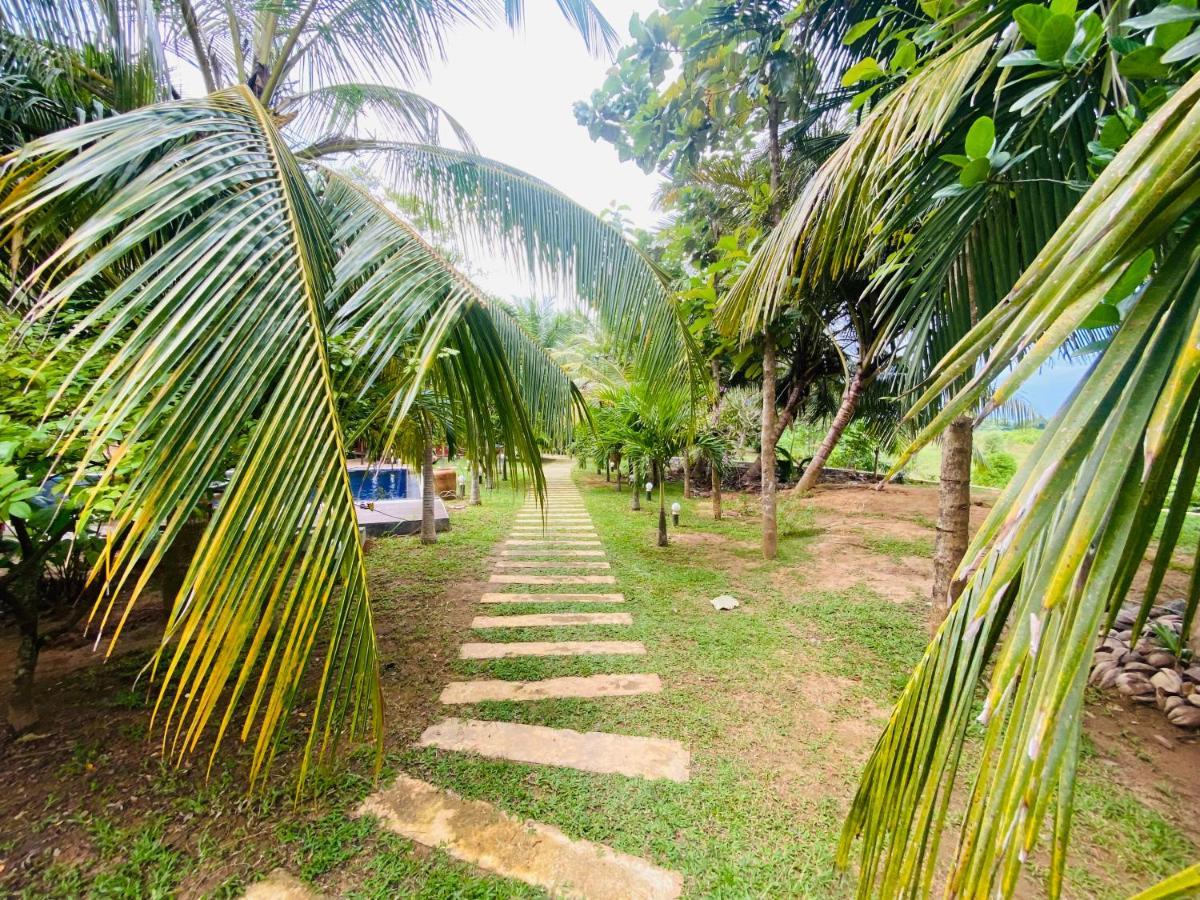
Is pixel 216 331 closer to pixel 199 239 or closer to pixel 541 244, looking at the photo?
pixel 199 239

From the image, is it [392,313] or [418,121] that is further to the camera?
[418,121]

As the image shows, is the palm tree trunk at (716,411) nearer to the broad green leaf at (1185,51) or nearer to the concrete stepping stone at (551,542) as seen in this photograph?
the concrete stepping stone at (551,542)

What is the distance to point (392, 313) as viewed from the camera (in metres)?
1.18

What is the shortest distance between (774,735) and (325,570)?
2.04 metres

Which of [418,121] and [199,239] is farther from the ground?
[418,121]

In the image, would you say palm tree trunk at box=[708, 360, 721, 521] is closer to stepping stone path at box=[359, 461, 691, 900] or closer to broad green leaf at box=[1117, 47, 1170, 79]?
stepping stone path at box=[359, 461, 691, 900]

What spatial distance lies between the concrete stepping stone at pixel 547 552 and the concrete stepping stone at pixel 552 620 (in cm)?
156

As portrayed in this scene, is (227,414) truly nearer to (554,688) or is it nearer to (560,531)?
(554,688)

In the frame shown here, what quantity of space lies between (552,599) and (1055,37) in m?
3.60

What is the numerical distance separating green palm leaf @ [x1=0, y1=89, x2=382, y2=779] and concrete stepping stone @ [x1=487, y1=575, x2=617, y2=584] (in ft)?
10.3

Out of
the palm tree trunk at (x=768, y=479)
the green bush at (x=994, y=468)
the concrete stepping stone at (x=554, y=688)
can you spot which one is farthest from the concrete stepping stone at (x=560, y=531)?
the green bush at (x=994, y=468)

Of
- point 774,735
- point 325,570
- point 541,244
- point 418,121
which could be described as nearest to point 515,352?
point 541,244

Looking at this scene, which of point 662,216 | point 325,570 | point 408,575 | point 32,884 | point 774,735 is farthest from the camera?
point 662,216

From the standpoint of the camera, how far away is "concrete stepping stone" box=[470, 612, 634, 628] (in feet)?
10.2
